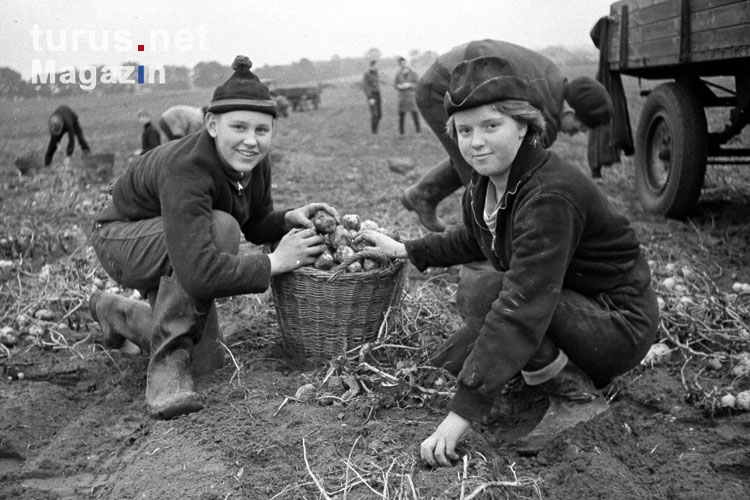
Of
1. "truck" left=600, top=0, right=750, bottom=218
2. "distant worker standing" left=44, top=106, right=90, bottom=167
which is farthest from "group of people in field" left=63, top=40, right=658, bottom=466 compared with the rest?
"distant worker standing" left=44, top=106, right=90, bottom=167

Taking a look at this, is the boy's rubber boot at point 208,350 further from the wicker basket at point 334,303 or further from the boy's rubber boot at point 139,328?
the wicker basket at point 334,303

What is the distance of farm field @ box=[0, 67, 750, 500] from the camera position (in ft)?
7.12

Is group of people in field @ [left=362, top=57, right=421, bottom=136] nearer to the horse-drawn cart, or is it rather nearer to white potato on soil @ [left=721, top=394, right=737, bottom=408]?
the horse-drawn cart

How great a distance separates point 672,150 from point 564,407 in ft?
11.6

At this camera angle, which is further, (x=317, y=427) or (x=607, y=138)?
(x=607, y=138)

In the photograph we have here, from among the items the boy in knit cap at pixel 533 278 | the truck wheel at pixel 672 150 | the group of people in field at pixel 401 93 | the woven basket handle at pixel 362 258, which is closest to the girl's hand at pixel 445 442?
the boy in knit cap at pixel 533 278

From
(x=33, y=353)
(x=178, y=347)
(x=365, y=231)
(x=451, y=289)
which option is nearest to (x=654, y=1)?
(x=451, y=289)

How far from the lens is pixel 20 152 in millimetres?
13227

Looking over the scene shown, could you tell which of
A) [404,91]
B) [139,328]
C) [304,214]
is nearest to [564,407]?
[304,214]

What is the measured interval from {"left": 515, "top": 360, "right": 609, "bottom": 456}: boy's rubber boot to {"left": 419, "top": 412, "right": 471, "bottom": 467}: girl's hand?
365mm

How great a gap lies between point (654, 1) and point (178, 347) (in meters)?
4.45

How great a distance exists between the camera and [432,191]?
486 cm

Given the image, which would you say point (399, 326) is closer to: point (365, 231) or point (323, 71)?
point (365, 231)

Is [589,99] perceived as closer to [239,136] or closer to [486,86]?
[486,86]
